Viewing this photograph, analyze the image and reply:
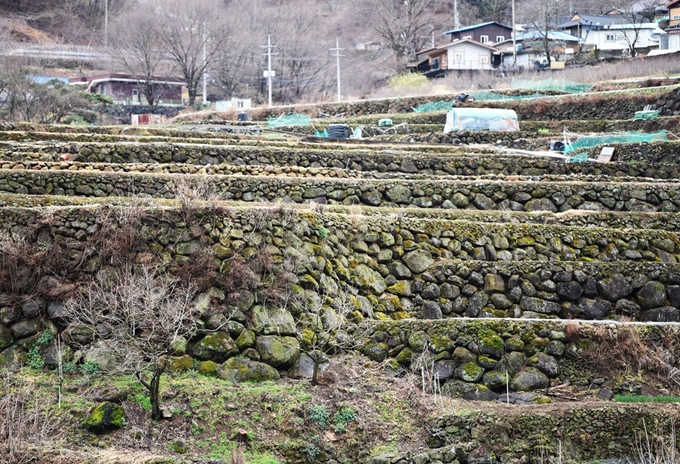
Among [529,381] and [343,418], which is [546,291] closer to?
[529,381]

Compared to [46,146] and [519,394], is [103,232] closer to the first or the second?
[519,394]

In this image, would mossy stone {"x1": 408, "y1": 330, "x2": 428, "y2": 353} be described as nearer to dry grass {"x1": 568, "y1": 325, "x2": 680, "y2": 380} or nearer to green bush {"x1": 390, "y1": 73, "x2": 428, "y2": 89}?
dry grass {"x1": 568, "y1": 325, "x2": 680, "y2": 380}

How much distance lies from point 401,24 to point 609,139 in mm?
43140

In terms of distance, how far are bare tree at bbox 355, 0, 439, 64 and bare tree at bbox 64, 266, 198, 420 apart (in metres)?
53.0

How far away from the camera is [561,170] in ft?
88.0

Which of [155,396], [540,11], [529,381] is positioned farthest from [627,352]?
[540,11]

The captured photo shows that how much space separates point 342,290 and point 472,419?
4.11m

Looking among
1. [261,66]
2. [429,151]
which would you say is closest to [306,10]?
[261,66]

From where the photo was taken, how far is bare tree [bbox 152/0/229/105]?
208 feet

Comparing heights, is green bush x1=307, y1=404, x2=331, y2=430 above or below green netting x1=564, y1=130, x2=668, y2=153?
below

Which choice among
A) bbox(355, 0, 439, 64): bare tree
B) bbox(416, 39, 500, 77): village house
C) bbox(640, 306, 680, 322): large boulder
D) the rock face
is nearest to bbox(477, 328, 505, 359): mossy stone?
bbox(640, 306, 680, 322): large boulder

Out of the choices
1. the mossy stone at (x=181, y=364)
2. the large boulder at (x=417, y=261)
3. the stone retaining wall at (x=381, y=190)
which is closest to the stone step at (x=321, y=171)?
the stone retaining wall at (x=381, y=190)

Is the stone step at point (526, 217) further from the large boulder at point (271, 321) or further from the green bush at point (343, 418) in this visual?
the green bush at point (343, 418)

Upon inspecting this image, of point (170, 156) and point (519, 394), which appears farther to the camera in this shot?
point (170, 156)
